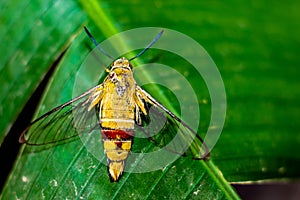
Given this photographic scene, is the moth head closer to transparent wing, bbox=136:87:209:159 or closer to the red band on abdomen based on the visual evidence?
transparent wing, bbox=136:87:209:159

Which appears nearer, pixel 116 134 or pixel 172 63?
pixel 116 134

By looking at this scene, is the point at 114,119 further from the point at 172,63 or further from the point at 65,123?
the point at 172,63

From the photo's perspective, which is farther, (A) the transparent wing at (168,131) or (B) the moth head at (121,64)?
(B) the moth head at (121,64)

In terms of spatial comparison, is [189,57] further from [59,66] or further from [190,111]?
[59,66]

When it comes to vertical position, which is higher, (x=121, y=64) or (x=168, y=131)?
(x=121, y=64)

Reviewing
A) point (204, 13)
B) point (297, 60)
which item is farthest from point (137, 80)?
point (297, 60)

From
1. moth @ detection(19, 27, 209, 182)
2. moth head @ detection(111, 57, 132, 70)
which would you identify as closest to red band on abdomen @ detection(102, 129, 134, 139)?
moth @ detection(19, 27, 209, 182)

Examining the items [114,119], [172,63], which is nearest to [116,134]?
[114,119]

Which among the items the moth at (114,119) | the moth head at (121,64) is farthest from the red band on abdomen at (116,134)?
the moth head at (121,64)

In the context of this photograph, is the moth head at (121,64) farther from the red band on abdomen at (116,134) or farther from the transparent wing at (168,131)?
the red band on abdomen at (116,134)
